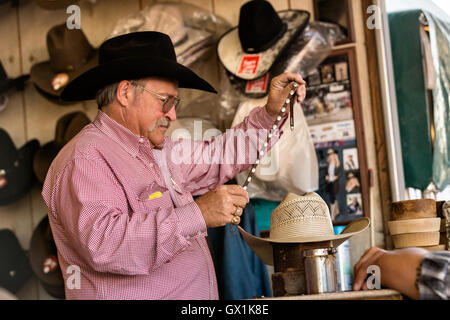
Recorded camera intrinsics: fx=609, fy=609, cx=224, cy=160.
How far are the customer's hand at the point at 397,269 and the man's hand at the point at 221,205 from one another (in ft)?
1.15

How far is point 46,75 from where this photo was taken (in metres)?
3.36

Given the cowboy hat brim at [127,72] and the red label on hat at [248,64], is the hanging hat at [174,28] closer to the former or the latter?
the red label on hat at [248,64]

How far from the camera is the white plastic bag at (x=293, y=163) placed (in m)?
2.71

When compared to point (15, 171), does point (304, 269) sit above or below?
below

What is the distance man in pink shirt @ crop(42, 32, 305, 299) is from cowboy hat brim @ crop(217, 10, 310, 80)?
59 centimetres

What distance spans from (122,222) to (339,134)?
5.16 feet

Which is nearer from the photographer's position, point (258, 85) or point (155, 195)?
point (155, 195)

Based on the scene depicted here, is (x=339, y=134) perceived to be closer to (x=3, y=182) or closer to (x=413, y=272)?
(x=413, y=272)

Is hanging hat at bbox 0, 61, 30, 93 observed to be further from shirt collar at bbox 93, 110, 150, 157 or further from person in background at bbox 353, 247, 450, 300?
person in background at bbox 353, 247, 450, 300

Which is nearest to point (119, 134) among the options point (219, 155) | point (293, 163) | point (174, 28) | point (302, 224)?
point (219, 155)

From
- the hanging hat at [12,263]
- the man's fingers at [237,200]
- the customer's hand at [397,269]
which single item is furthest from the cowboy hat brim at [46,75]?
the customer's hand at [397,269]

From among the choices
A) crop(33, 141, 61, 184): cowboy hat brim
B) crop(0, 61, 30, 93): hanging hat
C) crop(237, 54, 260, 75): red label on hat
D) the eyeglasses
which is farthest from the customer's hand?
crop(0, 61, 30, 93): hanging hat

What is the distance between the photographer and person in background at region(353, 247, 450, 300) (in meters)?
1.28
